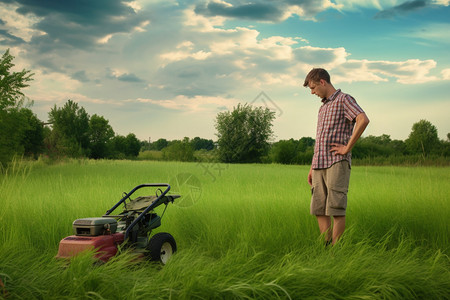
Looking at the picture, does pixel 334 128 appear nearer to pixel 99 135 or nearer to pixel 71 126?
pixel 71 126

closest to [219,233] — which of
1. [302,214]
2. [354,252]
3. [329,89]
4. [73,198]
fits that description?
[302,214]

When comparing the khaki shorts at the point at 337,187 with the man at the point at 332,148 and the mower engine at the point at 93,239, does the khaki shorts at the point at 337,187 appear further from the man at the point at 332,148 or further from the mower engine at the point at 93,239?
the mower engine at the point at 93,239

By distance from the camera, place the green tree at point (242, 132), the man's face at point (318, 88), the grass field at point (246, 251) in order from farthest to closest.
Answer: the green tree at point (242, 132) < the man's face at point (318, 88) < the grass field at point (246, 251)

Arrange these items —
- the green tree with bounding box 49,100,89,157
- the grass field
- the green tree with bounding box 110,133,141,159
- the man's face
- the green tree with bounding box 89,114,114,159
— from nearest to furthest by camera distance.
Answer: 1. the grass field
2. the man's face
3. the green tree with bounding box 49,100,89,157
4. the green tree with bounding box 89,114,114,159
5. the green tree with bounding box 110,133,141,159

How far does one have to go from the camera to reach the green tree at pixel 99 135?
49669 millimetres

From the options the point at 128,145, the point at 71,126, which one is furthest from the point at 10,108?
the point at 128,145

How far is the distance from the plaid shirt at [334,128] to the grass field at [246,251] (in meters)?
1.03

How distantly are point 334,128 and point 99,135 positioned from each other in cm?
5096

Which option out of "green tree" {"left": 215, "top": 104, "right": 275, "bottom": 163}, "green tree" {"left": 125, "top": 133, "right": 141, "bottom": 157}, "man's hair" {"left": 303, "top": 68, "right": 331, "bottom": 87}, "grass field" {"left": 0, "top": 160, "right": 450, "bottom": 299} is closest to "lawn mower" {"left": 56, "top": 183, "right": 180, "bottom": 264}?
"grass field" {"left": 0, "top": 160, "right": 450, "bottom": 299}

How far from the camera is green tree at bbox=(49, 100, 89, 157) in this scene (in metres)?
43.8

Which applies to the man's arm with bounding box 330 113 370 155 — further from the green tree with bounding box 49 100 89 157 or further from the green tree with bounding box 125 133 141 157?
the green tree with bounding box 125 133 141 157

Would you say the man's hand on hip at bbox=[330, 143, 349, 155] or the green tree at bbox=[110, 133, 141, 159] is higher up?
the green tree at bbox=[110, 133, 141, 159]

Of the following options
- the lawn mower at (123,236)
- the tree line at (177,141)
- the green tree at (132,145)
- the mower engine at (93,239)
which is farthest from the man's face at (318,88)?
the green tree at (132,145)

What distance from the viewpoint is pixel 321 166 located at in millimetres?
4656
